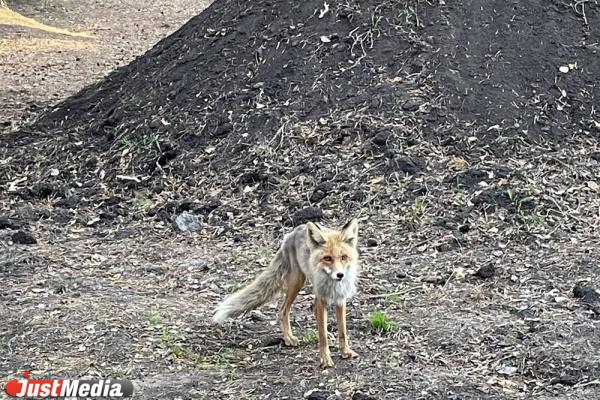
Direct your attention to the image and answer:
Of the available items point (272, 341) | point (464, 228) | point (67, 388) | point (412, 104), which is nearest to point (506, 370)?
point (272, 341)

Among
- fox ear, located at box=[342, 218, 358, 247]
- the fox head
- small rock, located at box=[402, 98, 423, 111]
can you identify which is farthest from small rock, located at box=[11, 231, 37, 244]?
small rock, located at box=[402, 98, 423, 111]

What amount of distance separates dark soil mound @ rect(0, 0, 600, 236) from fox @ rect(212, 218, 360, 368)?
2.02 meters

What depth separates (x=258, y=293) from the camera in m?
5.70

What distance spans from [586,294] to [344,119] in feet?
10.7

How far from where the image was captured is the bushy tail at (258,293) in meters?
5.69

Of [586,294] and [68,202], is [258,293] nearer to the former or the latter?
[586,294]

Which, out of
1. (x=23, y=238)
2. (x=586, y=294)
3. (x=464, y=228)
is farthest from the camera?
(x=23, y=238)

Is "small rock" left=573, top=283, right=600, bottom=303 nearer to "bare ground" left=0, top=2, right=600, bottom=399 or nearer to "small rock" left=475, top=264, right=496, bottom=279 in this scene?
"bare ground" left=0, top=2, right=600, bottom=399

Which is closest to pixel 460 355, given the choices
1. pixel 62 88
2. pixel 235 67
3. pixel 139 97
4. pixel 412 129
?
pixel 412 129

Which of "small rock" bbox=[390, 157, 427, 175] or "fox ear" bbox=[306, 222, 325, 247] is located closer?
"fox ear" bbox=[306, 222, 325, 247]

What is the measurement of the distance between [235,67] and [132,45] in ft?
27.1

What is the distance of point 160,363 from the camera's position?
544 centimetres

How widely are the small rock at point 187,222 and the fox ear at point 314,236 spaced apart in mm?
2756

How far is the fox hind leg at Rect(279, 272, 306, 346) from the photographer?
5598mm
